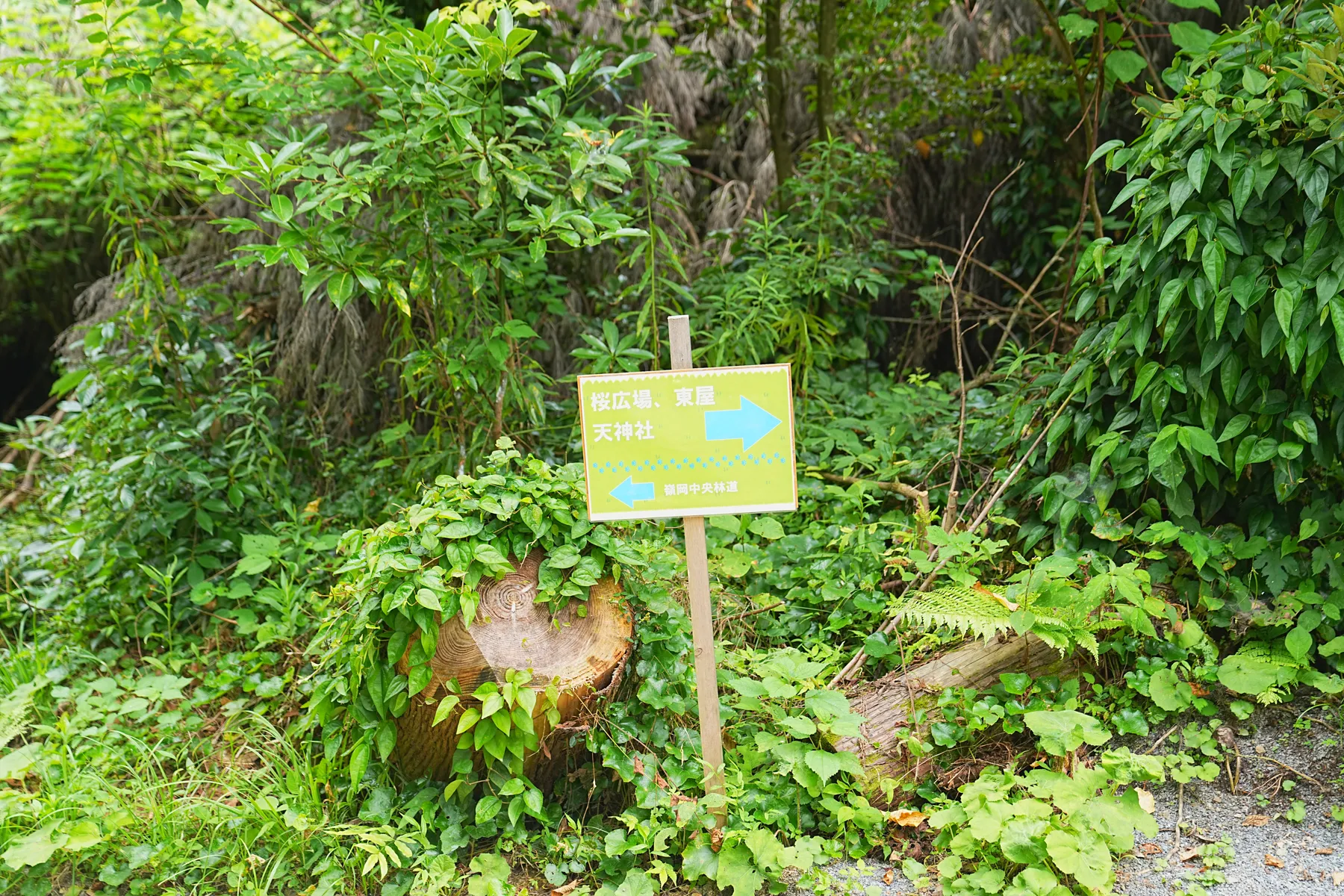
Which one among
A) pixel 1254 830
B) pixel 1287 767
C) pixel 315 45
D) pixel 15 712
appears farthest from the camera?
pixel 315 45

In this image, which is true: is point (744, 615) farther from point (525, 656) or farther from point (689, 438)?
point (689, 438)

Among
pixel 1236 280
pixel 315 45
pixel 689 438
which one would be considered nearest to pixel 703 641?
pixel 689 438

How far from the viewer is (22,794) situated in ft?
8.48

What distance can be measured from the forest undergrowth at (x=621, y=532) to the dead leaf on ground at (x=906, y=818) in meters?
0.03

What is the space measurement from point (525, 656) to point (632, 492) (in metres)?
0.57

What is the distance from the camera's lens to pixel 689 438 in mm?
2328

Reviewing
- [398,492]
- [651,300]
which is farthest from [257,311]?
[651,300]

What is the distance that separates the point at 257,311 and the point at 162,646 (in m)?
1.86

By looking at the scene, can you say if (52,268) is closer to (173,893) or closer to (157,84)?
(157,84)

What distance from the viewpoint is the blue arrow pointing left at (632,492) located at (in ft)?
7.71

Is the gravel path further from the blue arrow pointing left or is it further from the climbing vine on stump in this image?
the blue arrow pointing left

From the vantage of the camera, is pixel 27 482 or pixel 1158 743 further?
pixel 27 482

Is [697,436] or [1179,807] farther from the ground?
[697,436]

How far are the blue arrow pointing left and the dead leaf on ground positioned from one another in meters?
1.13
